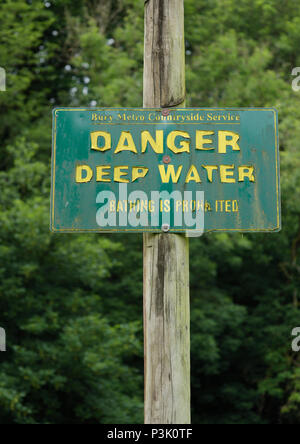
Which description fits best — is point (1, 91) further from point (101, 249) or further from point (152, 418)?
point (152, 418)

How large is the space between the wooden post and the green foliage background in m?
6.38

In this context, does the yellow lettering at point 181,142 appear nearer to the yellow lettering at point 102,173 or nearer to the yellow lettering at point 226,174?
the yellow lettering at point 226,174

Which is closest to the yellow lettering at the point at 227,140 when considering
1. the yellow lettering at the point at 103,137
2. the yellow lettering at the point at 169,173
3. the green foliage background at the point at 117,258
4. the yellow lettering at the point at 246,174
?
the yellow lettering at the point at 246,174

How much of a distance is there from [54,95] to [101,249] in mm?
5558

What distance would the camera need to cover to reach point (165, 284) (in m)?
2.60

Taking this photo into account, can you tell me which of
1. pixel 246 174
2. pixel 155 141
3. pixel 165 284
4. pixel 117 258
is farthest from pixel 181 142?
pixel 117 258

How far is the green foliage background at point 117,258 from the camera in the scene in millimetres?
9430

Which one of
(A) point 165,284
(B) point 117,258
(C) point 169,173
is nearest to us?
(A) point 165,284

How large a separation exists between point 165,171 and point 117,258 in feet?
30.6

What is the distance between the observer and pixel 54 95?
1366 centimetres

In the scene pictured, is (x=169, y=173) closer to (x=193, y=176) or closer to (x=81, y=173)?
(x=193, y=176)

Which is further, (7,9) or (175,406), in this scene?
(7,9)

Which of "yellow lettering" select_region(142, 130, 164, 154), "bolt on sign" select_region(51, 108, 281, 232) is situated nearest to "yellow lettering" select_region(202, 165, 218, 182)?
"bolt on sign" select_region(51, 108, 281, 232)

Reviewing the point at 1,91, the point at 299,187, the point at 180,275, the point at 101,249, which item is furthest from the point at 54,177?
the point at 1,91
